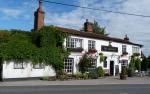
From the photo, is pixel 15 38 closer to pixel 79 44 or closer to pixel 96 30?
pixel 79 44

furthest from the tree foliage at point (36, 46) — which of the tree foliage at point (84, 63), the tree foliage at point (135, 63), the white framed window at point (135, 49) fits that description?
the white framed window at point (135, 49)

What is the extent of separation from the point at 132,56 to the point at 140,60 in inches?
82.7

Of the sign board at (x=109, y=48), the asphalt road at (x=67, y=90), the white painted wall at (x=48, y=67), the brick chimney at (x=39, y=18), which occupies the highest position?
the brick chimney at (x=39, y=18)

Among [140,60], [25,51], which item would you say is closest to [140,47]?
[140,60]

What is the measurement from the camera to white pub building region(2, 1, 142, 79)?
113 ft

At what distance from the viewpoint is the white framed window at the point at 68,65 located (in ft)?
128

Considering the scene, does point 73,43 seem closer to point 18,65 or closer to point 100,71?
point 100,71

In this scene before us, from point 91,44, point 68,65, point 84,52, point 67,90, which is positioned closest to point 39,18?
point 68,65

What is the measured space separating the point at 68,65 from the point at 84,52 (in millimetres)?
3042

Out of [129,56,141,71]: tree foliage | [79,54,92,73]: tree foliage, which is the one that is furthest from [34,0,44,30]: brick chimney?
[129,56,141,71]: tree foliage

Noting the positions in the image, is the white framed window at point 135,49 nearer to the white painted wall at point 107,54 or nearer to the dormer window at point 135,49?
the dormer window at point 135,49

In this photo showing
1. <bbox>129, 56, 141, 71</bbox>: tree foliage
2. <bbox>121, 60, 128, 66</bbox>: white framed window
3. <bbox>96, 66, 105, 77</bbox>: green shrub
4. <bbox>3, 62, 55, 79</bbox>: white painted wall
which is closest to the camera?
<bbox>3, 62, 55, 79</bbox>: white painted wall

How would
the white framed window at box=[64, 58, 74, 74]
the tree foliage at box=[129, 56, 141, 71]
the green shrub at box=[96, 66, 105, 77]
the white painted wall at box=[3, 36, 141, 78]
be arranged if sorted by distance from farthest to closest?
the tree foliage at box=[129, 56, 141, 71] < the green shrub at box=[96, 66, 105, 77] < the white framed window at box=[64, 58, 74, 74] < the white painted wall at box=[3, 36, 141, 78]

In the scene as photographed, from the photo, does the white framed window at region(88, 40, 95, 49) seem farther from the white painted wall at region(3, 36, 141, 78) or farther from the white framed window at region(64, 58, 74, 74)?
the white framed window at region(64, 58, 74, 74)
